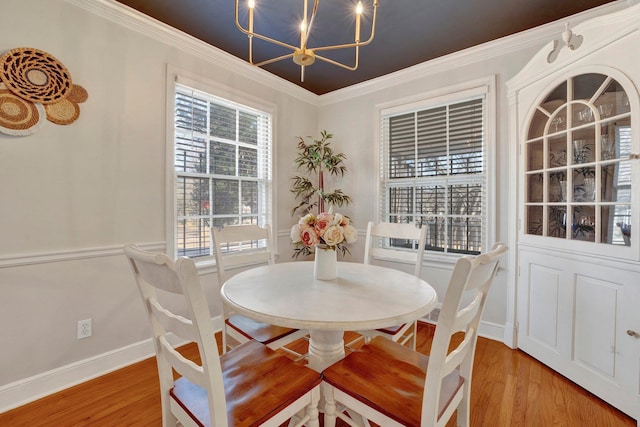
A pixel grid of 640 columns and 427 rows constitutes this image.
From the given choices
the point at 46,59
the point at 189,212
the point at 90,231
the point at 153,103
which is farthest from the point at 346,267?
the point at 46,59

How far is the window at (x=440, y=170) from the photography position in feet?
9.23

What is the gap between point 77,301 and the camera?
1.98 metres

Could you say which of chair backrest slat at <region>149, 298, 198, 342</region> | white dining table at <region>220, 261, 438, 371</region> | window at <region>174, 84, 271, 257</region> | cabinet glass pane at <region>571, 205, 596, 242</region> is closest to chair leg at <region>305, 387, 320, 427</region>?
white dining table at <region>220, 261, 438, 371</region>

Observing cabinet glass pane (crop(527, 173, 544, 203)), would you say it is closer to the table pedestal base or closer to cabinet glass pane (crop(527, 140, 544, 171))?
cabinet glass pane (crop(527, 140, 544, 171))

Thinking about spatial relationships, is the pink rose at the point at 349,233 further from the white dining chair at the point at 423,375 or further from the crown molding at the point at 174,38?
the crown molding at the point at 174,38

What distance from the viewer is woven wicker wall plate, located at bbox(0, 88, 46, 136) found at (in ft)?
5.49

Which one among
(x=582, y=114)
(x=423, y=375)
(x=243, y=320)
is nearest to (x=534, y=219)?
(x=582, y=114)

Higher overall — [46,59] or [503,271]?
[46,59]

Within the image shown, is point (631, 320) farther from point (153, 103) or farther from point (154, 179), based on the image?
point (153, 103)

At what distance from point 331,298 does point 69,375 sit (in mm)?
1921

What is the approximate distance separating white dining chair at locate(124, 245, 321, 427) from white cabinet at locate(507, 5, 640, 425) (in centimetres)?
186

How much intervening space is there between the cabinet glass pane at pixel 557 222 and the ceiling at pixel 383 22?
4.83 feet

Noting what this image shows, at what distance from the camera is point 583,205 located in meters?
1.97

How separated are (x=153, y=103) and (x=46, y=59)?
2.10ft
